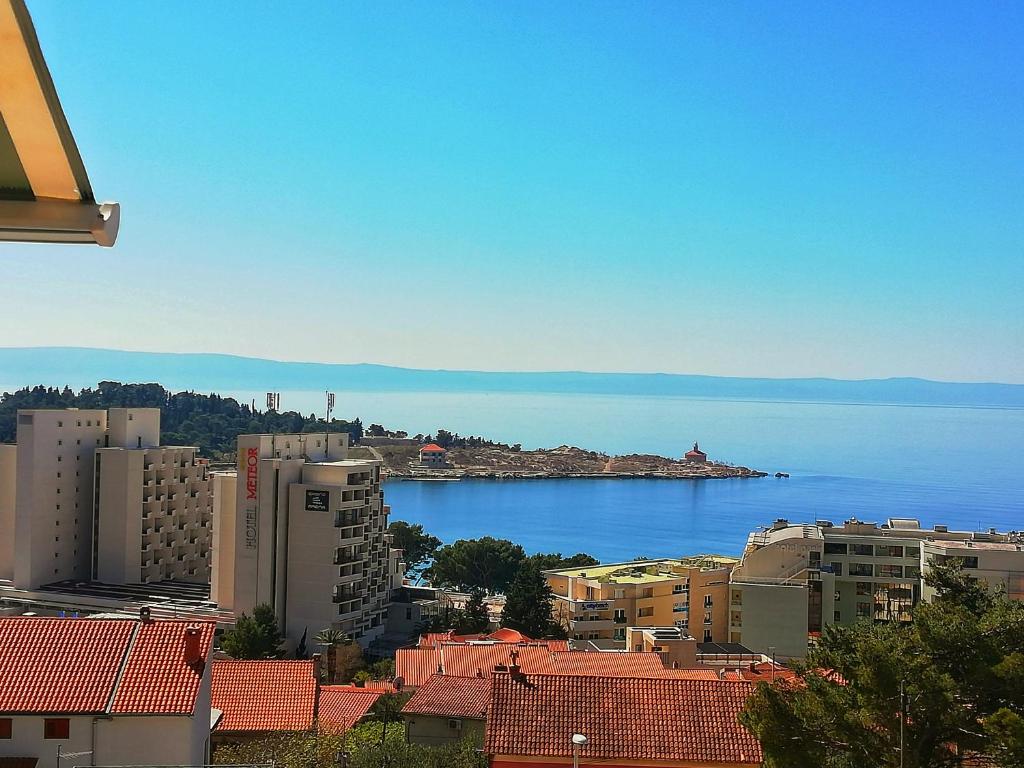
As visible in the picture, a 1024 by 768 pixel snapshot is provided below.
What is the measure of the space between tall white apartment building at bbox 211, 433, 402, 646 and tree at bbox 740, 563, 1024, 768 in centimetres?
1433

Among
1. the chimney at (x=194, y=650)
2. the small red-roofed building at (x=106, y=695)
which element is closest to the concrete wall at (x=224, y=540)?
the small red-roofed building at (x=106, y=695)

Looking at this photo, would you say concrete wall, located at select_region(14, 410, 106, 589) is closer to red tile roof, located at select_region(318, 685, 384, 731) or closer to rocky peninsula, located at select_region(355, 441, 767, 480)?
red tile roof, located at select_region(318, 685, 384, 731)

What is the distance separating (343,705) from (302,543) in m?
9.36

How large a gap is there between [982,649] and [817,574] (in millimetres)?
14856

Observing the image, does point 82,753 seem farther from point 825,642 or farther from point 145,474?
point 145,474

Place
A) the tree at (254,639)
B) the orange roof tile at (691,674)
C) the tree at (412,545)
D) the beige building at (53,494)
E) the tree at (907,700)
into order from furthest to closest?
1. the tree at (412,545)
2. the beige building at (53,494)
3. the tree at (254,639)
4. the orange roof tile at (691,674)
5. the tree at (907,700)

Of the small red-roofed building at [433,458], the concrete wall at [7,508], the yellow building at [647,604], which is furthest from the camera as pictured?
the small red-roofed building at [433,458]

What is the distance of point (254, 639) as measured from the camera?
16484 millimetres

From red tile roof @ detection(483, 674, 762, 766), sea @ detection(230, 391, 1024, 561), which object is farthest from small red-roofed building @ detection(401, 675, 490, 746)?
sea @ detection(230, 391, 1024, 561)

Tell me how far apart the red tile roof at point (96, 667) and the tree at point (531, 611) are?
1302 centimetres

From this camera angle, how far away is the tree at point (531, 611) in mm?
19266

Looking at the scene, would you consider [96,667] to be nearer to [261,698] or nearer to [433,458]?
[261,698]

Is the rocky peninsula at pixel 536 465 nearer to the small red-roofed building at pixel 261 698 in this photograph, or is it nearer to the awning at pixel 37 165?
the small red-roofed building at pixel 261 698

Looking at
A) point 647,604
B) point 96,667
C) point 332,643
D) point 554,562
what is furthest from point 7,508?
point 96,667
